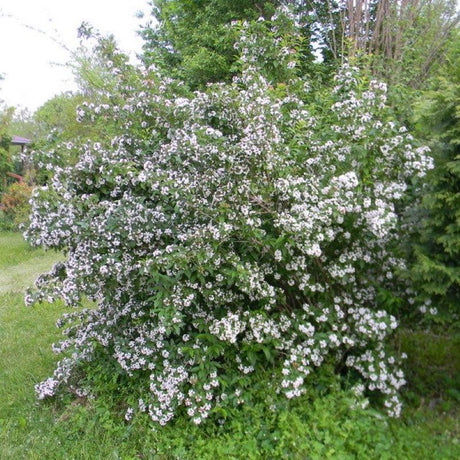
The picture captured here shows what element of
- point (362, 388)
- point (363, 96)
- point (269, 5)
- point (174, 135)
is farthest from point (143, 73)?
point (269, 5)

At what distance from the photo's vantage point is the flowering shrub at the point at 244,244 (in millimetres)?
3111

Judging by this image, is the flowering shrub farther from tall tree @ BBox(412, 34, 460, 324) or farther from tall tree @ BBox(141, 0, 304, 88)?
tall tree @ BBox(141, 0, 304, 88)

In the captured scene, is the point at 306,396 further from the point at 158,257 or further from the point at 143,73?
the point at 143,73

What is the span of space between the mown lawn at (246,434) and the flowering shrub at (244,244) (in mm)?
177

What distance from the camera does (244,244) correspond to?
3393 mm

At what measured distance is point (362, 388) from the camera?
3350 millimetres

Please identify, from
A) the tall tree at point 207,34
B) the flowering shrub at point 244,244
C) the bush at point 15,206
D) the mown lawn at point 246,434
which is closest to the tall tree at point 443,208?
the flowering shrub at point 244,244

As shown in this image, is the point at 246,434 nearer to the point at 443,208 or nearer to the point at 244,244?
the point at 244,244

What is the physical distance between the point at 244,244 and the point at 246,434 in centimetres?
130

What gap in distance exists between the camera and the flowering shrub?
10.2 feet

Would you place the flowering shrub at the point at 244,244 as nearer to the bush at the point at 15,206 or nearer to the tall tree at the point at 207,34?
the tall tree at the point at 207,34

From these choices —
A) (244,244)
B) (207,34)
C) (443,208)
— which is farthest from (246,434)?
(207,34)

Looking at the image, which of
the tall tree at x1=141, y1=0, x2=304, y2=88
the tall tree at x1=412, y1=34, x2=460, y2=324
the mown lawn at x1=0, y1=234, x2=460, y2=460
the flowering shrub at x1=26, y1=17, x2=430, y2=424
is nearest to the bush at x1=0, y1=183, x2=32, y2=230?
the tall tree at x1=141, y1=0, x2=304, y2=88

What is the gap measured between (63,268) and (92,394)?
1.11m
